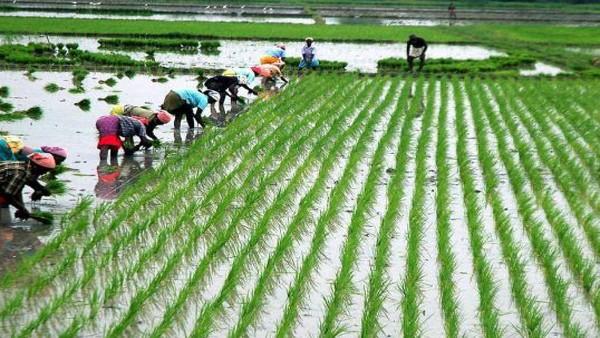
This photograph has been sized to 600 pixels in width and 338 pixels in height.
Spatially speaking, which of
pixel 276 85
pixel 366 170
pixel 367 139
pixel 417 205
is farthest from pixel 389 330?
pixel 276 85

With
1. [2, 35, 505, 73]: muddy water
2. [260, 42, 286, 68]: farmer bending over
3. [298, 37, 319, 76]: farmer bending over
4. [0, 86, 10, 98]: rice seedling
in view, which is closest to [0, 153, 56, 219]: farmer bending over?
[0, 86, 10, 98]: rice seedling

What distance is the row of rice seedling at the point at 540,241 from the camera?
498 centimetres

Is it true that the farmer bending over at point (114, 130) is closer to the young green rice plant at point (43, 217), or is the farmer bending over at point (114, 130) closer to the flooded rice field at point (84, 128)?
the flooded rice field at point (84, 128)

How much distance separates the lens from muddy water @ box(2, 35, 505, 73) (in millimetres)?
18938

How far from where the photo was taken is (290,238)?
20.3 ft

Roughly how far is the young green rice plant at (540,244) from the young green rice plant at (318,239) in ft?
4.09

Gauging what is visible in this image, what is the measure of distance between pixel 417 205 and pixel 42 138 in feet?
14.8

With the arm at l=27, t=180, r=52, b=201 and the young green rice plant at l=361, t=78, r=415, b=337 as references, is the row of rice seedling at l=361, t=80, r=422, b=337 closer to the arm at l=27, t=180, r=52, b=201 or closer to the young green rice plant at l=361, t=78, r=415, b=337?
the young green rice plant at l=361, t=78, r=415, b=337

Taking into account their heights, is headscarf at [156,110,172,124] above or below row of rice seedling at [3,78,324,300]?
above

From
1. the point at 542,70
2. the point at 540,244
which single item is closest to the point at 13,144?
the point at 540,244

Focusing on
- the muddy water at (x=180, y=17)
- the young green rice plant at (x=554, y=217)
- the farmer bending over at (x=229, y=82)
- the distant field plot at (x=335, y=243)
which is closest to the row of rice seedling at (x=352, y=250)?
the distant field plot at (x=335, y=243)

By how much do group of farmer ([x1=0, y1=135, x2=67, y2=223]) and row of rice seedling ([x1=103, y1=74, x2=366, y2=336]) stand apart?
4.14ft

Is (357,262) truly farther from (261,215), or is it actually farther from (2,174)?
(2,174)

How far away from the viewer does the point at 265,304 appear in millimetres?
4984
